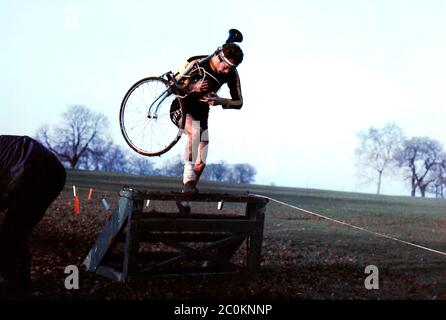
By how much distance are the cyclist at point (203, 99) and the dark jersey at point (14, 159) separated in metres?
2.66

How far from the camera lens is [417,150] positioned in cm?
10088

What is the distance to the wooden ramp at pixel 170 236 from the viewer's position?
7.74m

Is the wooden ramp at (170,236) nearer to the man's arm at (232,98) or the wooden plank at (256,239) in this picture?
the wooden plank at (256,239)

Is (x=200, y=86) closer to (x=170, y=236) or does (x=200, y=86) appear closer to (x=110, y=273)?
(x=170, y=236)

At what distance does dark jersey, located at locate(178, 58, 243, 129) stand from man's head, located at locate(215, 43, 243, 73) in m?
0.19

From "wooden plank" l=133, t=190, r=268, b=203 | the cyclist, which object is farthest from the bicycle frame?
"wooden plank" l=133, t=190, r=268, b=203

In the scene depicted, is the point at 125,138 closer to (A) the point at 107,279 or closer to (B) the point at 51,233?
(A) the point at 107,279

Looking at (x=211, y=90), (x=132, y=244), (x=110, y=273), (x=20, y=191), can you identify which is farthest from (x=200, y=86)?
(x=110, y=273)

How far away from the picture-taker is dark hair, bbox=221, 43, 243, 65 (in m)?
7.72

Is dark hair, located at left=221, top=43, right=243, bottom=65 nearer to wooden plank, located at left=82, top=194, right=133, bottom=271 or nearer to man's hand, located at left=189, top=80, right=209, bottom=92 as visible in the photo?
man's hand, located at left=189, top=80, right=209, bottom=92

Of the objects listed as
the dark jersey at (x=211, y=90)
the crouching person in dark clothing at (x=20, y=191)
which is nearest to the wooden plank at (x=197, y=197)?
the dark jersey at (x=211, y=90)

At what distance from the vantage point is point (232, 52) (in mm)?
7734

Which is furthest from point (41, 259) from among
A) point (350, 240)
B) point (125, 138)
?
point (350, 240)

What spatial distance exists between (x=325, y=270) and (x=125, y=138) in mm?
5320
